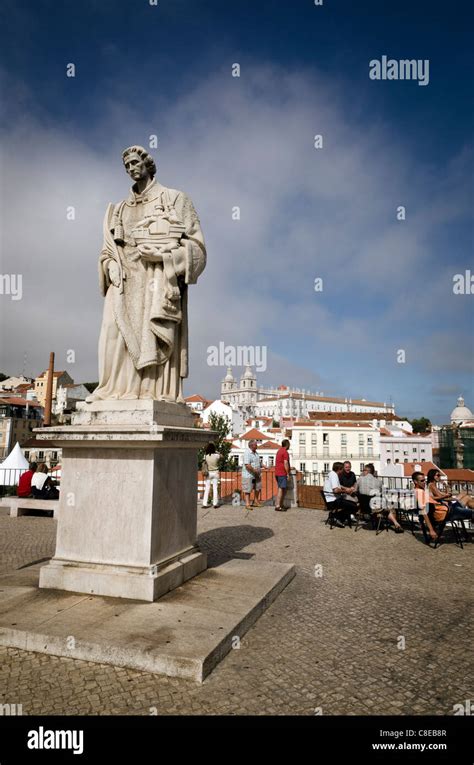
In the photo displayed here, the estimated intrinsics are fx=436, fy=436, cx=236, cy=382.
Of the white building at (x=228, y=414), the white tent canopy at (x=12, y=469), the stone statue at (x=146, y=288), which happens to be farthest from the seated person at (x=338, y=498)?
the white building at (x=228, y=414)

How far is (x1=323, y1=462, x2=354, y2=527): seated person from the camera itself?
931 cm

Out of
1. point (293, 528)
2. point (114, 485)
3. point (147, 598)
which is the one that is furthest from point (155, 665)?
point (293, 528)

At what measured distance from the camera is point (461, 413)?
63.8 meters

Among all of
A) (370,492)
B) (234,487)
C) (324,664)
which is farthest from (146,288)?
(234,487)

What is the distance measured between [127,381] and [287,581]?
294 centimetres

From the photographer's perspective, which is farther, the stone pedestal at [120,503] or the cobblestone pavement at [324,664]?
the stone pedestal at [120,503]

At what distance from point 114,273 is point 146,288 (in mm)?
385

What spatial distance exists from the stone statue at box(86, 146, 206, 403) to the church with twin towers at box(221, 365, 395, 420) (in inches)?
5027

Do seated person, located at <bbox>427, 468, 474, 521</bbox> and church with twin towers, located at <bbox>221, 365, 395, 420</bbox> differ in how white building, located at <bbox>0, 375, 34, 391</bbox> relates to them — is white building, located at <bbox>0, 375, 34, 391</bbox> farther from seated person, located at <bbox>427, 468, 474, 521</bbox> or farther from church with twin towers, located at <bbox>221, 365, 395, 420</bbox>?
seated person, located at <bbox>427, 468, 474, 521</bbox>

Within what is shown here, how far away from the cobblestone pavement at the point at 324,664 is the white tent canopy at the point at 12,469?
325 inches

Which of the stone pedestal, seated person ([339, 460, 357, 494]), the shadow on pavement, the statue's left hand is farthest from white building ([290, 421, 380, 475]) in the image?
the stone pedestal

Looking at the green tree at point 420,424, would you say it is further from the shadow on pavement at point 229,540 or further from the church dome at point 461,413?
the shadow on pavement at point 229,540

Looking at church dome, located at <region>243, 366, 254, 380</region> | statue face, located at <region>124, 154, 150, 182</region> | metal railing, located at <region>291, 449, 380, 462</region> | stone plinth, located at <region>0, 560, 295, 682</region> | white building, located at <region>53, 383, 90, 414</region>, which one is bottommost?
metal railing, located at <region>291, 449, 380, 462</region>

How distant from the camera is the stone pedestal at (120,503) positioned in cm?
389
